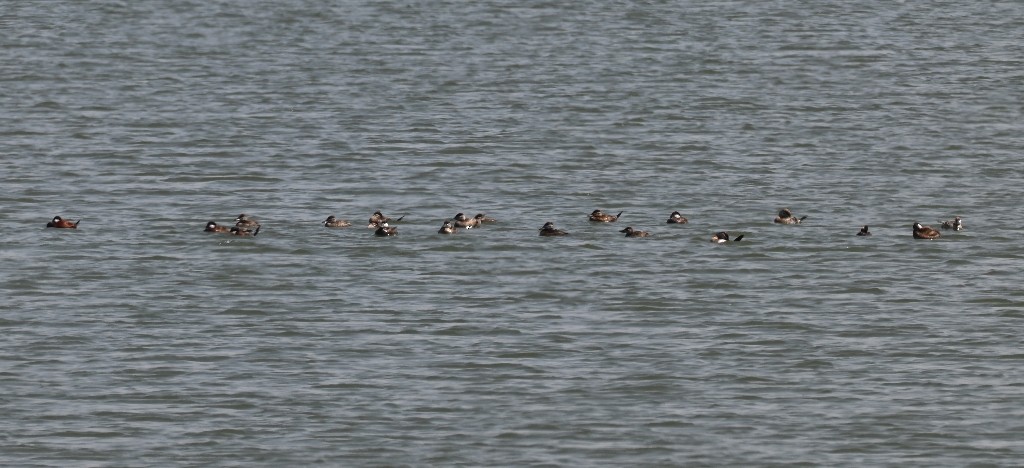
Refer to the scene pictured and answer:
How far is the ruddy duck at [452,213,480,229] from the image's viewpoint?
3403 cm

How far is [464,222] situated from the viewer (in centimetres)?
3416

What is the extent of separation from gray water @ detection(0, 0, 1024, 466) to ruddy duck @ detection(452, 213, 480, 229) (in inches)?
13.7

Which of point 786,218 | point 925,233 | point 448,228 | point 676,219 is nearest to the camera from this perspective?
point 925,233

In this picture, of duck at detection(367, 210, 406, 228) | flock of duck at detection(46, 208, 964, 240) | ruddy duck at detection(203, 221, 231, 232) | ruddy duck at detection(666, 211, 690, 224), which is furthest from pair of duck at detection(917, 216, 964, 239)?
ruddy duck at detection(203, 221, 231, 232)

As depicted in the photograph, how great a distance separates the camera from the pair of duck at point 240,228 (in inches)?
1326

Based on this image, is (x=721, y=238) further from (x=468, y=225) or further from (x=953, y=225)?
(x=468, y=225)

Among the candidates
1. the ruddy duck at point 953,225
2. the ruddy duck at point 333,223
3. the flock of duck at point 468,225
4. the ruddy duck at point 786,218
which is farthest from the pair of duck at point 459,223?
the ruddy duck at point 953,225

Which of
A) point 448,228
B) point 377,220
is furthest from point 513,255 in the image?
point 377,220

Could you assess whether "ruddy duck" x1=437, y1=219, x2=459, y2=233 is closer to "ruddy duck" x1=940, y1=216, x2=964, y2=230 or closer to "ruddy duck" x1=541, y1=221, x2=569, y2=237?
"ruddy duck" x1=541, y1=221, x2=569, y2=237

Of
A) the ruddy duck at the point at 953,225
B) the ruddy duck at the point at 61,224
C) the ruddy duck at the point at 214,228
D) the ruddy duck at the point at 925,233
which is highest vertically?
the ruddy duck at the point at 925,233

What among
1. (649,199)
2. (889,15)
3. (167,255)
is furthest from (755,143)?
(889,15)

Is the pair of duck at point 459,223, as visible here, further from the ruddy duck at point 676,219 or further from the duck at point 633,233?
the ruddy duck at point 676,219

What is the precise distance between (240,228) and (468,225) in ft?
11.6

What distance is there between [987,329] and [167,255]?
12.2 meters
